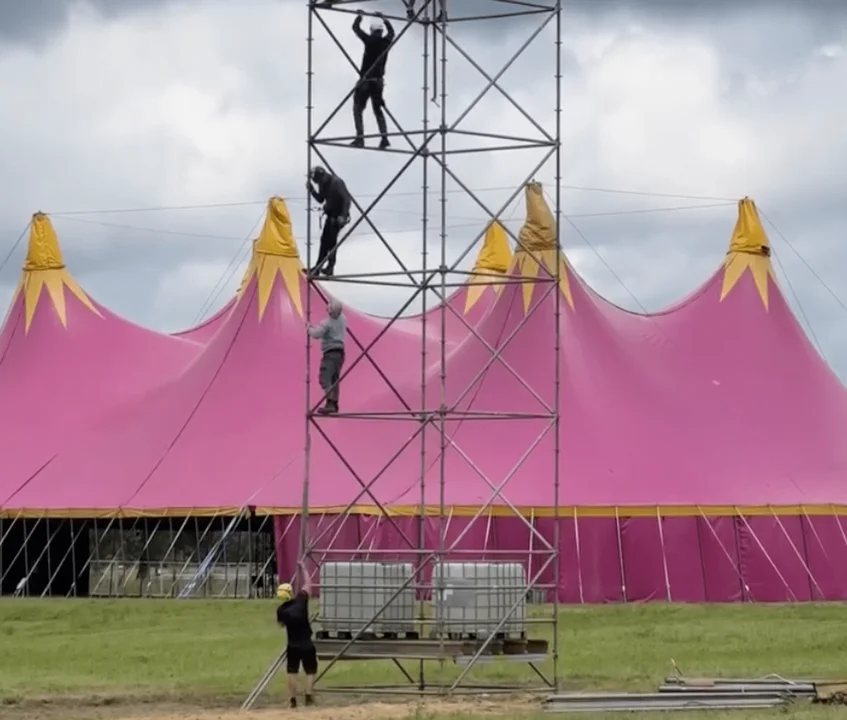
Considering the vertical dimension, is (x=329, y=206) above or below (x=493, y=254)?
below

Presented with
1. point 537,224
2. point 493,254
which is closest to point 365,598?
point 537,224

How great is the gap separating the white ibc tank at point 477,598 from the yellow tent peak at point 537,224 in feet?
46.9

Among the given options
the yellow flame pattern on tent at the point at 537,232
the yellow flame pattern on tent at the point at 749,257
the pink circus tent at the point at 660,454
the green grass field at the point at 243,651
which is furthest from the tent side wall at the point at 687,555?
the yellow flame pattern on tent at the point at 749,257

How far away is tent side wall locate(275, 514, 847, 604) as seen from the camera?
3150 centimetres

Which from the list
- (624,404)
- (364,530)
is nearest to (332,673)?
(364,530)

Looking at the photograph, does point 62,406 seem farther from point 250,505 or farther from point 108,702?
point 108,702

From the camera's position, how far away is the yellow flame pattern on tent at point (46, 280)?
39906mm

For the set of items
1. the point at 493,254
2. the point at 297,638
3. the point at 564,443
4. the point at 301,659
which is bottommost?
the point at 301,659

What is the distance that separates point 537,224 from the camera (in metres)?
33.9

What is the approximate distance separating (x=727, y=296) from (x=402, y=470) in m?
6.31

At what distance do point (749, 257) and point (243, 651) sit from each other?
1353 centimetres

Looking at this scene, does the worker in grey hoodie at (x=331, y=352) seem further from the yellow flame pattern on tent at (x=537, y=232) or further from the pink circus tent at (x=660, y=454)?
the yellow flame pattern on tent at (x=537, y=232)

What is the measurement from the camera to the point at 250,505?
1314 inches

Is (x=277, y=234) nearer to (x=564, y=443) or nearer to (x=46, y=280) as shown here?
(x=46, y=280)
